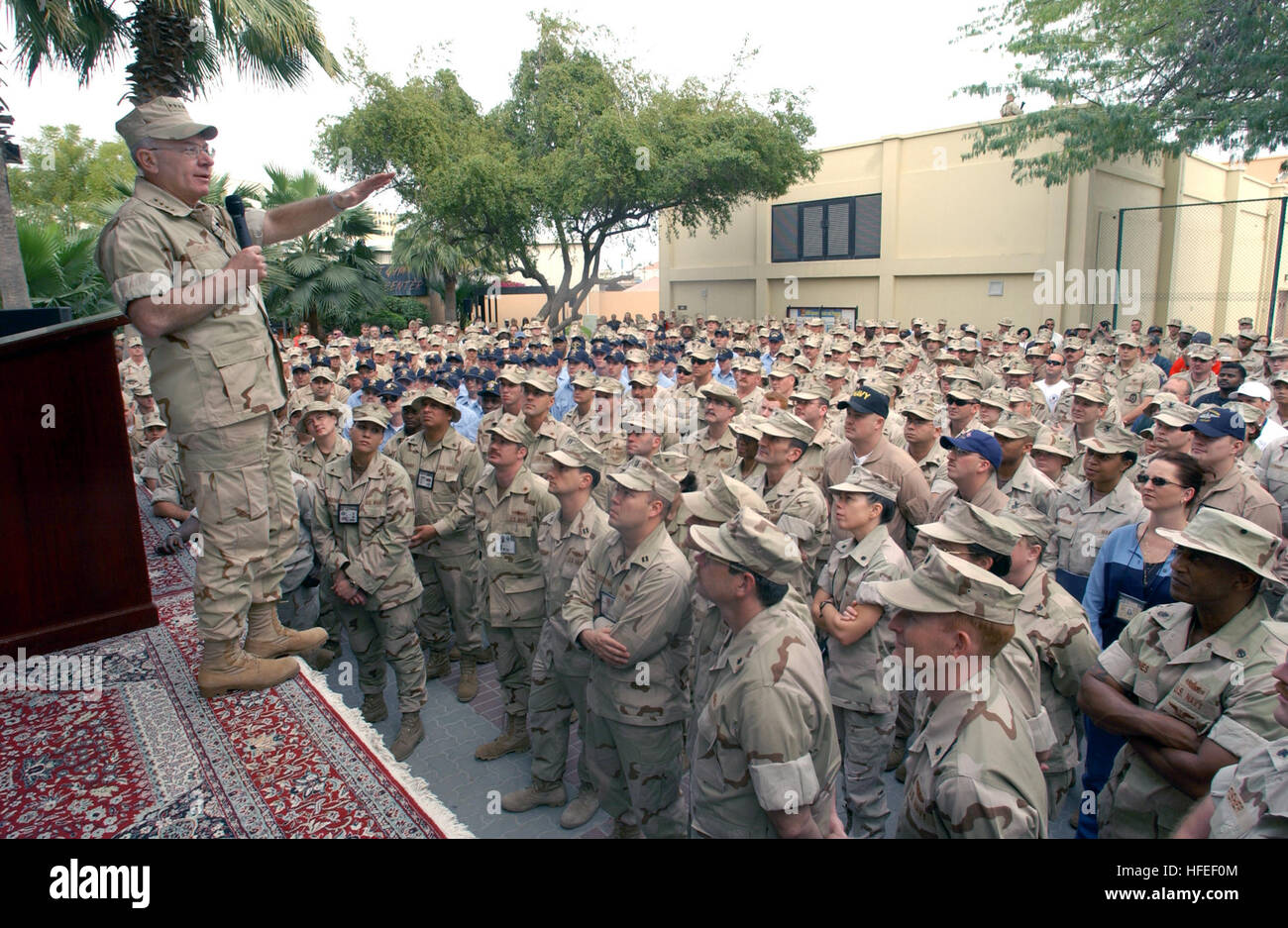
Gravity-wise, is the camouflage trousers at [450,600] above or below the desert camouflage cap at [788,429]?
below

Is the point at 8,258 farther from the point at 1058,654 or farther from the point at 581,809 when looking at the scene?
the point at 1058,654

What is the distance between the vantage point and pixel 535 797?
4879 mm

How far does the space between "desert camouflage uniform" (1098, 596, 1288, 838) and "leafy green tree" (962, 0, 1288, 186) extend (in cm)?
1429

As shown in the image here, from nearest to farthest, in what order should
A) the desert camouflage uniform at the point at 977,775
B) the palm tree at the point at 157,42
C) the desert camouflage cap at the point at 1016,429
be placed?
the desert camouflage uniform at the point at 977,775 → the desert camouflage cap at the point at 1016,429 → the palm tree at the point at 157,42

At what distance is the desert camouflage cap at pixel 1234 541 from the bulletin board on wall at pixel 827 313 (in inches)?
887

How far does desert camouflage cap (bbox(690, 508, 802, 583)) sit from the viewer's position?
280 centimetres

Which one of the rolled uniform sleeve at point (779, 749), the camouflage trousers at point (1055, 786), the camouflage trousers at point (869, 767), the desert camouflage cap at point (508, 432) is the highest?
the desert camouflage cap at point (508, 432)

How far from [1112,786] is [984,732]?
1.37 m

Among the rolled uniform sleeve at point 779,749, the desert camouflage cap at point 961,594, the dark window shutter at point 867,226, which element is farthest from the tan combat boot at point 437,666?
the dark window shutter at point 867,226

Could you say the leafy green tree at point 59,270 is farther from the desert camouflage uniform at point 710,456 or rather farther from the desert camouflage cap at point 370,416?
the desert camouflage uniform at point 710,456

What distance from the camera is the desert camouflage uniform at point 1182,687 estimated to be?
274cm

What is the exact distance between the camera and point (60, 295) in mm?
13070

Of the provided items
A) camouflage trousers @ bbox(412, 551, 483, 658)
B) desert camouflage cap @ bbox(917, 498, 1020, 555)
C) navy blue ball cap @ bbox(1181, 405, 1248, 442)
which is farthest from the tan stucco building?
desert camouflage cap @ bbox(917, 498, 1020, 555)

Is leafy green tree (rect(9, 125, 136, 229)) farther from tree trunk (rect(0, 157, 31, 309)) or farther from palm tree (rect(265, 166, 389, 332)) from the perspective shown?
tree trunk (rect(0, 157, 31, 309))
